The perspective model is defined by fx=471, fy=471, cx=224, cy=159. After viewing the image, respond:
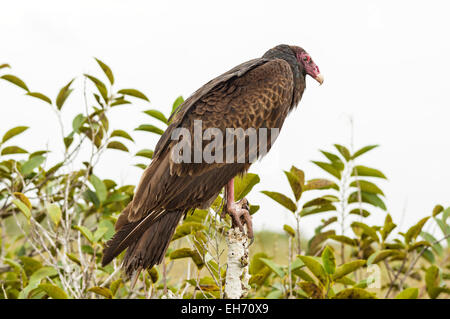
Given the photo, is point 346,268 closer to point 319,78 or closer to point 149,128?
point 319,78

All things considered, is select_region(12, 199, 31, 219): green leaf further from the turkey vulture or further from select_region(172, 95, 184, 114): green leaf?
select_region(172, 95, 184, 114): green leaf

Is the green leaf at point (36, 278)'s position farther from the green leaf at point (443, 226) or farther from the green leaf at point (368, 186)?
the green leaf at point (443, 226)

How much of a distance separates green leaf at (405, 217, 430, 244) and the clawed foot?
1.44m

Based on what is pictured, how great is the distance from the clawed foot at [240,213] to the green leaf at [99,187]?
1.44m

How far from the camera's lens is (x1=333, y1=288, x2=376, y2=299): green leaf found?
2.79m

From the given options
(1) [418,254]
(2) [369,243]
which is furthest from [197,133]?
(1) [418,254]

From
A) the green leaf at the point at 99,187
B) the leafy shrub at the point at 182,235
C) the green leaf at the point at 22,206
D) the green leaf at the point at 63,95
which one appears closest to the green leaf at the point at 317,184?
the leafy shrub at the point at 182,235

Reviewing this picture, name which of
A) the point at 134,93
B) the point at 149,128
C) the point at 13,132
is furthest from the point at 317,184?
the point at 13,132

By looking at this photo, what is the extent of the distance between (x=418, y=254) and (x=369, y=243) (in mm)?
397

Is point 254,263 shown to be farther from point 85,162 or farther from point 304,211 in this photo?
point 85,162

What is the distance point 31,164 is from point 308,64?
237cm

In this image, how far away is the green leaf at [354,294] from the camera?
9.14ft

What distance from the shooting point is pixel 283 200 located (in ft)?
11.3

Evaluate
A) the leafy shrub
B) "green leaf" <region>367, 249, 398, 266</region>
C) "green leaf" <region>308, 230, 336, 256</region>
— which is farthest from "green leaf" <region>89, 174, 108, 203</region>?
"green leaf" <region>367, 249, 398, 266</region>
